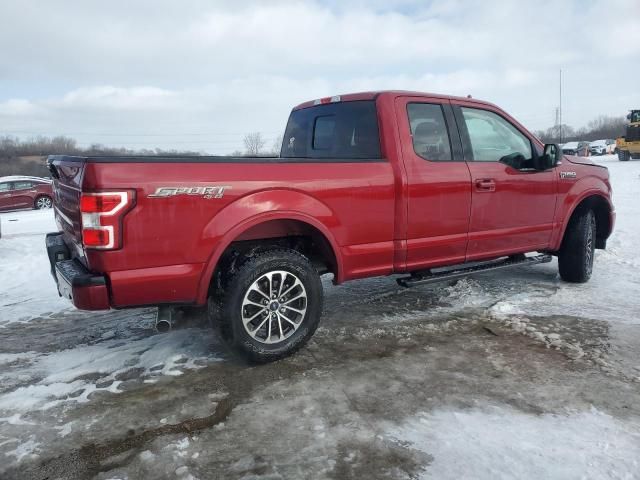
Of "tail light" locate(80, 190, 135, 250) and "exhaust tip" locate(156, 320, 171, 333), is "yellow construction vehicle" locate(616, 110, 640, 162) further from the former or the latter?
"tail light" locate(80, 190, 135, 250)

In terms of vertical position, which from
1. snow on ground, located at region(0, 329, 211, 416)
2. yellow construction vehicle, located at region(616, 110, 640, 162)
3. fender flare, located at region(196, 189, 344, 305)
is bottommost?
snow on ground, located at region(0, 329, 211, 416)

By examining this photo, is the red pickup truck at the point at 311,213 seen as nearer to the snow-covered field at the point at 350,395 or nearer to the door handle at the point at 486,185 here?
the door handle at the point at 486,185

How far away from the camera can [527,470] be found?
227cm

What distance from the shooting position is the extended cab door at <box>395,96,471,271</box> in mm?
4035

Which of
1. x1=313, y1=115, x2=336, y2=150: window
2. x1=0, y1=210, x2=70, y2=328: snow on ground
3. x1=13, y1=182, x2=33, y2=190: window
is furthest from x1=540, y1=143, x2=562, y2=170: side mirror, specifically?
x1=13, y1=182, x2=33, y2=190: window

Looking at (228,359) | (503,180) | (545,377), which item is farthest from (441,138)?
(228,359)

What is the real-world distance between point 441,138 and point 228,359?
2572 millimetres

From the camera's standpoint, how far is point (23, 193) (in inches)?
739

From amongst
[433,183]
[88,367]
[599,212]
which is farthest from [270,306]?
[599,212]

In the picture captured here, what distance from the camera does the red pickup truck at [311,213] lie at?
297 centimetres

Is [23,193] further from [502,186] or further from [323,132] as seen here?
[502,186]

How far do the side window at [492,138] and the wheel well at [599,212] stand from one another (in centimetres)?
106

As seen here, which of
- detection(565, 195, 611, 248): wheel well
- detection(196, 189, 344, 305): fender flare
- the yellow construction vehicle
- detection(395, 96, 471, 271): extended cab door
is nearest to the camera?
detection(196, 189, 344, 305): fender flare

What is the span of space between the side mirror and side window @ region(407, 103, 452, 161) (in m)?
1.12
